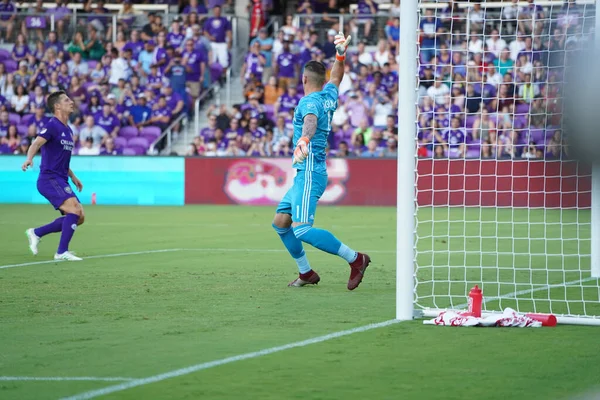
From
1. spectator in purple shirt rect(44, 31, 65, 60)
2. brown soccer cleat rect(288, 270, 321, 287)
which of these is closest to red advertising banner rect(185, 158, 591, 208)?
spectator in purple shirt rect(44, 31, 65, 60)

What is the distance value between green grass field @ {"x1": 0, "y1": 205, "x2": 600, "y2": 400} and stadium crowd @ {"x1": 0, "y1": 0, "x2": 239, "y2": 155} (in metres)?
14.1

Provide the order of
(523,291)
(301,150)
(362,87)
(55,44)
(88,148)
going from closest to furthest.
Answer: (301,150) < (523,291) < (88,148) < (362,87) < (55,44)

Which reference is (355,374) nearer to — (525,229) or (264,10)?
(525,229)

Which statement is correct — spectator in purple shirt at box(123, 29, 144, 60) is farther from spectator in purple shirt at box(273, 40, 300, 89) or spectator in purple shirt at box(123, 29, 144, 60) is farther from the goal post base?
the goal post base

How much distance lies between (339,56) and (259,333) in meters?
3.28

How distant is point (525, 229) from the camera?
1766cm

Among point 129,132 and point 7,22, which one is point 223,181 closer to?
point 129,132

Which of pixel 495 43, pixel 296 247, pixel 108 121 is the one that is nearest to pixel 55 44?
pixel 108 121

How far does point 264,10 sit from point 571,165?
2849 centimetres

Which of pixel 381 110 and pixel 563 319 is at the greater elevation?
pixel 381 110

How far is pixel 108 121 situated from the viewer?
27656 mm

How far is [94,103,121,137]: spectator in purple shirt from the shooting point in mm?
27547

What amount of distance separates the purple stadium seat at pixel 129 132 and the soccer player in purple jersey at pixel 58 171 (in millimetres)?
14964

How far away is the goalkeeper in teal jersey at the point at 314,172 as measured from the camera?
8.97 meters
